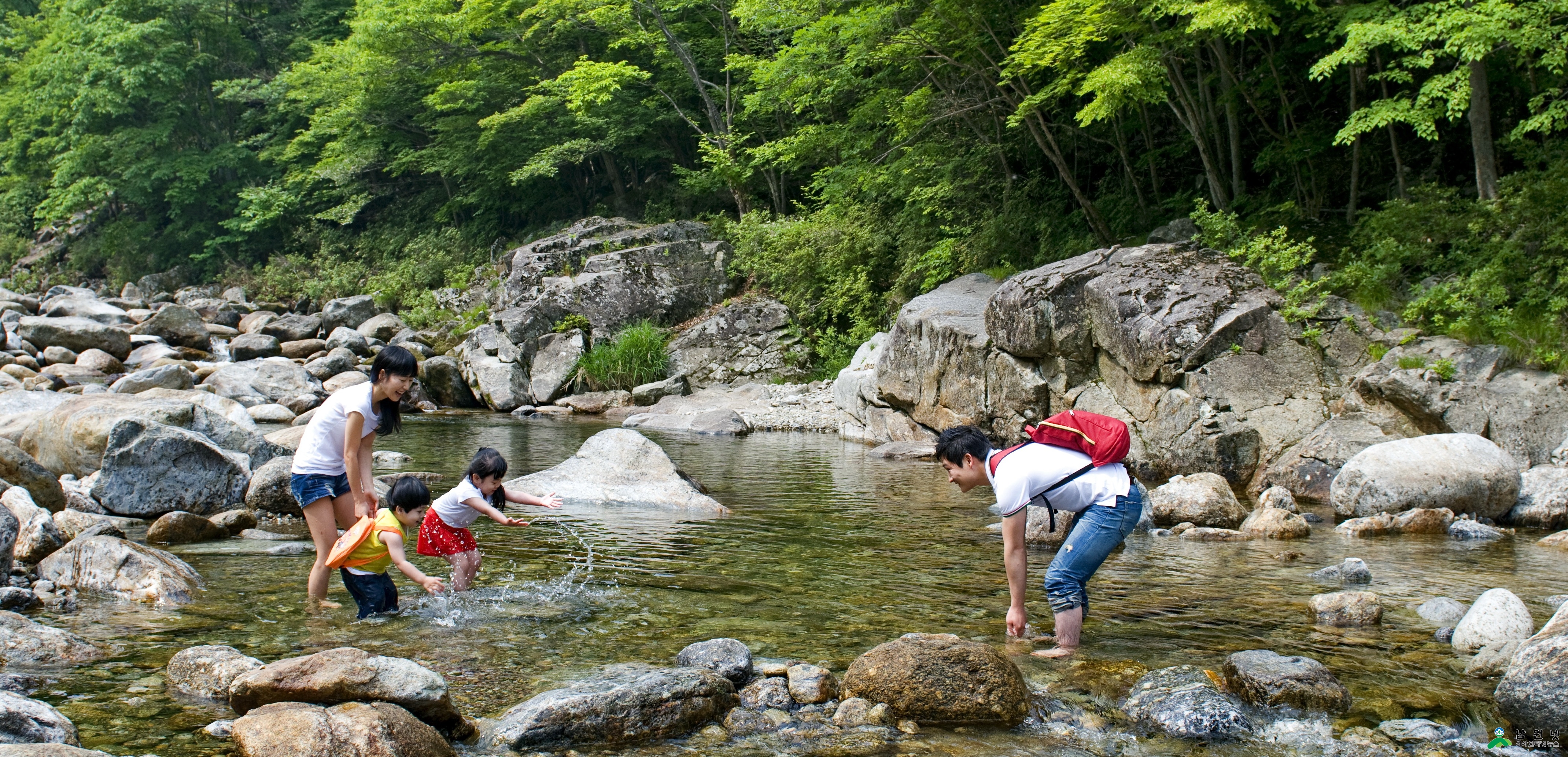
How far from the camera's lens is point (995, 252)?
18188 millimetres

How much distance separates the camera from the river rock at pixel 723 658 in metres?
4.53

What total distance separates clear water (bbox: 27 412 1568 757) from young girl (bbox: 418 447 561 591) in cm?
22

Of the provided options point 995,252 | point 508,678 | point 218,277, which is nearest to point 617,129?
point 995,252

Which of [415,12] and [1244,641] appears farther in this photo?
[415,12]

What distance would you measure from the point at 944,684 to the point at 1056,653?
0.94 meters

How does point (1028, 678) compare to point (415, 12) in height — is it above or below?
below

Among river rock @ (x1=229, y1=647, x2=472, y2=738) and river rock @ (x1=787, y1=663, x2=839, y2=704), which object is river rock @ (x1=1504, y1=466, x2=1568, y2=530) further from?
river rock @ (x1=229, y1=647, x2=472, y2=738)

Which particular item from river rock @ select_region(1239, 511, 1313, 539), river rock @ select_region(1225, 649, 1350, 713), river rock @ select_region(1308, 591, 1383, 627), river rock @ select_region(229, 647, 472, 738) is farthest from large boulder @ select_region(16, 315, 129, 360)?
river rock @ select_region(1225, 649, 1350, 713)

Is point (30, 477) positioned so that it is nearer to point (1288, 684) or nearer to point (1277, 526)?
point (1288, 684)

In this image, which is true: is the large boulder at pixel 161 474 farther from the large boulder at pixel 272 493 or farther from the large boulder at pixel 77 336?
the large boulder at pixel 77 336

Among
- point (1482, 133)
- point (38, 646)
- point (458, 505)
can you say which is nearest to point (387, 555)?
point (458, 505)

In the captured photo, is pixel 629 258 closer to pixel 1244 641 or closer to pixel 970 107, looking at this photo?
pixel 970 107

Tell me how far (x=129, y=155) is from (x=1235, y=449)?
135 ft

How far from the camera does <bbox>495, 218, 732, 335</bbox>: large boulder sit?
81.9 feet
